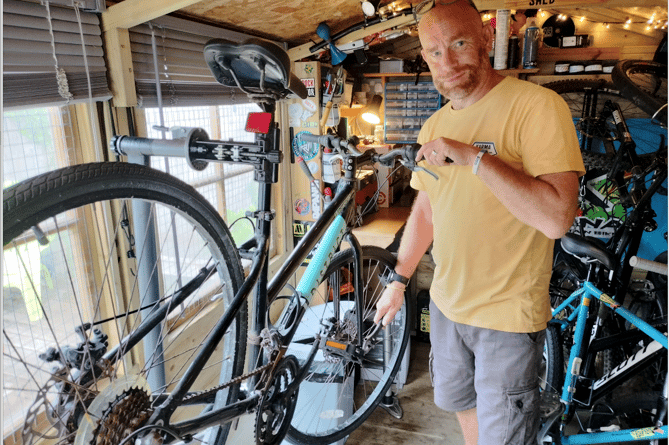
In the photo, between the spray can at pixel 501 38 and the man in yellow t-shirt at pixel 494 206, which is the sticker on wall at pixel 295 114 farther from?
the man in yellow t-shirt at pixel 494 206

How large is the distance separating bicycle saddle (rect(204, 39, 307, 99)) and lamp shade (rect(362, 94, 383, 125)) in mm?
2739

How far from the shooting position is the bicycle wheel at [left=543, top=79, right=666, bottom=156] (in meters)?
3.38

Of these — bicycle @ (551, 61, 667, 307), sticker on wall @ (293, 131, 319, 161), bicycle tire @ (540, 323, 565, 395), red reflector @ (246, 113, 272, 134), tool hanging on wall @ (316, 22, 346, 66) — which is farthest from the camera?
sticker on wall @ (293, 131, 319, 161)

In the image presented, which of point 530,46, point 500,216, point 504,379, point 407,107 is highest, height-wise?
point 530,46

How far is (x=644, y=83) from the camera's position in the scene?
2955mm

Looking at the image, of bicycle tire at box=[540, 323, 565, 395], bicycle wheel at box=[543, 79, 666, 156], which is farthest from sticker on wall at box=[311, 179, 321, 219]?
bicycle wheel at box=[543, 79, 666, 156]

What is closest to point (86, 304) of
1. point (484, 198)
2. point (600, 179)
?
point (484, 198)

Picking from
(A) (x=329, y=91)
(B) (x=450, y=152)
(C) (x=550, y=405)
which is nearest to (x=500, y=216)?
(B) (x=450, y=152)

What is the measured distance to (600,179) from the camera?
3633mm

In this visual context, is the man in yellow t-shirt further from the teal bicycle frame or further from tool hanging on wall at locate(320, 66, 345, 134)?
tool hanging on wall at locate(320, 66, 345, 134)

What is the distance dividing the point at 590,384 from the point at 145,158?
87.0 inches

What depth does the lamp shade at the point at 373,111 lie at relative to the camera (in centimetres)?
402

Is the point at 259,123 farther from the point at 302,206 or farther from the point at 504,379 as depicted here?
the point at 302,206

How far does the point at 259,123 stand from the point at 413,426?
215 cm
